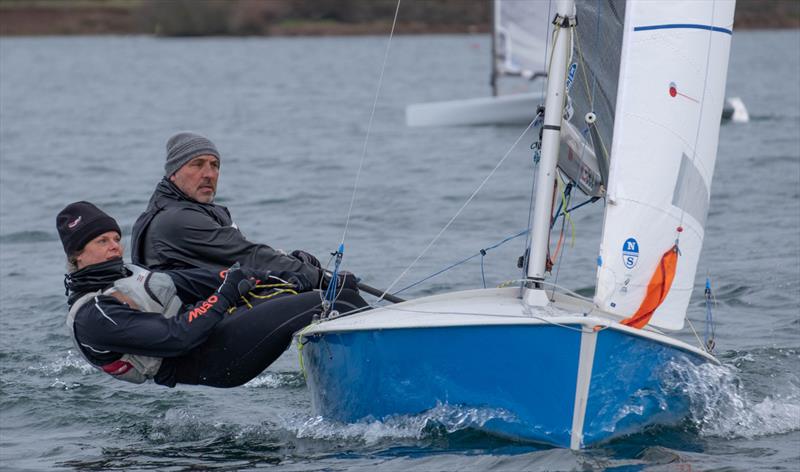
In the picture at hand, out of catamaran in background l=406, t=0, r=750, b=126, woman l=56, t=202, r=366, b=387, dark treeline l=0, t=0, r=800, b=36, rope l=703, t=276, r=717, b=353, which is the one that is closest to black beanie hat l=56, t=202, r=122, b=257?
woman l=56, t=202, r=366, b=387

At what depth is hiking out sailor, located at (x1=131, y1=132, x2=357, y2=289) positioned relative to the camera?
5.06 m

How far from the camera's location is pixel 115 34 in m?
66.4

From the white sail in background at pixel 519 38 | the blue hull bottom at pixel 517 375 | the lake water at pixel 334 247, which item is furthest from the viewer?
the white sail in background at pixel 519 38

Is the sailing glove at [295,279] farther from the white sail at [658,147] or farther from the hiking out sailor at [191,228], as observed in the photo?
the white sail at [658,147]

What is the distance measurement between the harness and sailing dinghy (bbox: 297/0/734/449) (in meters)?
0.59

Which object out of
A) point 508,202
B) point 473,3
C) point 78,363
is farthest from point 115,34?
point 78,363

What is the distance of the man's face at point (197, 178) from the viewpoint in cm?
514

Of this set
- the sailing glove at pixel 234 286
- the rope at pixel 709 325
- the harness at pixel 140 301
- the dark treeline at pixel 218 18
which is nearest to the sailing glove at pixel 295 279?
the sailing glove at pixel 234 286

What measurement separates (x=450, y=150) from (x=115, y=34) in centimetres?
5276

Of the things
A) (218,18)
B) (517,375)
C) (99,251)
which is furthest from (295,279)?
(218,18)

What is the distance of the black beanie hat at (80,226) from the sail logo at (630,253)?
188 cm

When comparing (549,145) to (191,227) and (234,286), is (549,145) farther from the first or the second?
(191,227)

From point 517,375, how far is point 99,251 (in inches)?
65.1

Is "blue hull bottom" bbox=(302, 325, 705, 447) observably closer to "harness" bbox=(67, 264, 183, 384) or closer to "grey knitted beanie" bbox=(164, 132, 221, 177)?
"harness" bbox=(67, 264, 183, 384)
